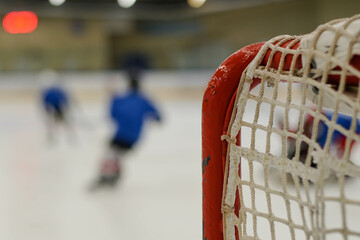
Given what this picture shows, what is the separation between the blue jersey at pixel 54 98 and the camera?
19.4 feet

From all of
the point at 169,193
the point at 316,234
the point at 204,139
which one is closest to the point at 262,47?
the point at 204,139

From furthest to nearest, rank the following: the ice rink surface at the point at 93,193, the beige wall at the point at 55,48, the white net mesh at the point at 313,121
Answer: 1. the beige wall at the point at 55,48
2. the ice rink surface at the point at 93,193
3. the white net mesh at the point at 313,121

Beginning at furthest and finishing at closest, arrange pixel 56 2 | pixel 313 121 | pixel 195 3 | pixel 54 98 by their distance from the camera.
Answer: pixel 195 3
pixel 56 2
pixel 54 98
pixel 313 121

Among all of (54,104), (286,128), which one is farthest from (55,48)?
(286,128)

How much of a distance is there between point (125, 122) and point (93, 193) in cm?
60

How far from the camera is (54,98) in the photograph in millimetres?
5902

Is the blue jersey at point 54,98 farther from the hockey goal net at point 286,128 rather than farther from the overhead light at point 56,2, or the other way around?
the overhead light at point 56,2

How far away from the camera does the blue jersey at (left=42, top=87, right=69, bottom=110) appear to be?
232 inches

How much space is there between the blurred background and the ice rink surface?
1cm

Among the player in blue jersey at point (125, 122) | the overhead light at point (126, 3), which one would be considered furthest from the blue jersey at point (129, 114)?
the overhead light at point (126, 3)

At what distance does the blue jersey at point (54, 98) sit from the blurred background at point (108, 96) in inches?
20.3

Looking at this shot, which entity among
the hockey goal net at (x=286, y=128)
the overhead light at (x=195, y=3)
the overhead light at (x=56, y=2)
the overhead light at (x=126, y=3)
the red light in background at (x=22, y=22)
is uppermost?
the overhead light at (x=56, y=2)

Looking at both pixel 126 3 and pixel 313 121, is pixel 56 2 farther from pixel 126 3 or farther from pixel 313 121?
pixel 313 121

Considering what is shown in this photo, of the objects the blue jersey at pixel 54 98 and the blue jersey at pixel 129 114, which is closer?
the blue jersey at pixel 129 114
